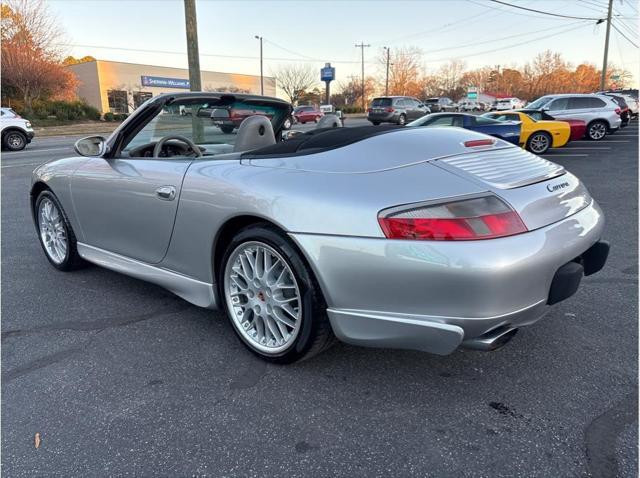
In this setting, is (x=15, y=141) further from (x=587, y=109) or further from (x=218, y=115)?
(x=587, y=109)

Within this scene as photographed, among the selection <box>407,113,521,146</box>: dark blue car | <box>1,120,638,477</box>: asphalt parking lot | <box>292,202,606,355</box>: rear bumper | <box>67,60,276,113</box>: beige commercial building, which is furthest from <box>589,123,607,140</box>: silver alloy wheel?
<box>67,60,276,113</box>: beige commercial building

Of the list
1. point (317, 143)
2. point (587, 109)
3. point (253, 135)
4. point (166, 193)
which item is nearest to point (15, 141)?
point (253, 135)

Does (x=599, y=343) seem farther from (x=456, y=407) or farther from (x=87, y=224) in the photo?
(x=87, y=224)

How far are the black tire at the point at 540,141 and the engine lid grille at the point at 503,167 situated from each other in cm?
1190

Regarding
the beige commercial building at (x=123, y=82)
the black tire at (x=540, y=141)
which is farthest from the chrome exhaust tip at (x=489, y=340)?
the beige commercial building at (x=123, y=82)

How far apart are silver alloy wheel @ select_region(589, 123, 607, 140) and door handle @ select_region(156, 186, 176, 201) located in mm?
17316

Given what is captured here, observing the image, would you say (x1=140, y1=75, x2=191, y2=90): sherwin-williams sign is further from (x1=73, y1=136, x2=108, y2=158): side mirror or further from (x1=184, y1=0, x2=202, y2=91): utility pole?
(x1=73, y1=136, x2=108, y2=158): side mirror

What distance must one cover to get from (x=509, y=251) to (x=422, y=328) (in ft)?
1.53

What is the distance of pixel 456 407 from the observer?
2.17m

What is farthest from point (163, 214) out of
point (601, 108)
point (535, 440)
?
point (601, 108)

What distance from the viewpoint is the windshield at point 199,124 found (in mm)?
3326

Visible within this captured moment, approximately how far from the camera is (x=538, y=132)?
13273 millimetres

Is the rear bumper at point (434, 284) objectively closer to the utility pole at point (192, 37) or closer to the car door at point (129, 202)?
the car door at point (129, 202)

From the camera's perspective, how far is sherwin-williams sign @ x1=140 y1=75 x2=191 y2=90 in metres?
48.8
